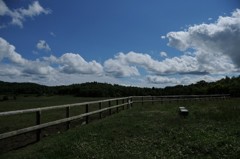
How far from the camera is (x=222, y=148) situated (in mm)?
9172

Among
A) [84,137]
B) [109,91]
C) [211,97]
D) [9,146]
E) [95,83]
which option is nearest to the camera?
[9,146]

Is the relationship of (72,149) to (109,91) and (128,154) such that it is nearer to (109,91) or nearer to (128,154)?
(128,154)

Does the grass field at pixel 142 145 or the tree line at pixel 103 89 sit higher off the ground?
the tree line at pixel 103 89

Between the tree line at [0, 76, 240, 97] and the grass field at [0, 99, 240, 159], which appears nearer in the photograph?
the grass field at [0, 99, 240, 159]

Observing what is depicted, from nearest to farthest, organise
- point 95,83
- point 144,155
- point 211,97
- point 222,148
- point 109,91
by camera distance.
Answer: point 144,155
point 222,148
point 211,97
point 109,91
point 95,83

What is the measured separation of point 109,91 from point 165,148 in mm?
106286

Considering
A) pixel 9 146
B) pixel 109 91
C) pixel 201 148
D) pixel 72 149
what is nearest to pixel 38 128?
pixel 9 146

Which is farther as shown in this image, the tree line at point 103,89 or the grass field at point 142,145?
the tree line at point 103,89

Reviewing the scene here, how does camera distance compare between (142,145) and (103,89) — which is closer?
(142,145)

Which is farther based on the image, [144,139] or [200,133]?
[200,133]

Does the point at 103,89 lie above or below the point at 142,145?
above

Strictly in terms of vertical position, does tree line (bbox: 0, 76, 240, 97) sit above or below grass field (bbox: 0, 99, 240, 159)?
above

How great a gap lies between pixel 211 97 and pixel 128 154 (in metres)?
44.0

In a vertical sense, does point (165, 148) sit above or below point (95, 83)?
below
